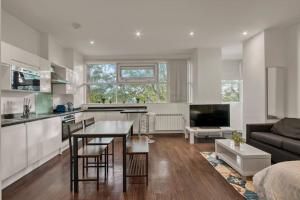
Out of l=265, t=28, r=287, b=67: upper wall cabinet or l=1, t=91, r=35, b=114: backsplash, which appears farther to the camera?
l=265, t=28, r=287, b=67: upper wall cabinet

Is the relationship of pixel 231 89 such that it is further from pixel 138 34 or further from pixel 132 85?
pixel 138 34

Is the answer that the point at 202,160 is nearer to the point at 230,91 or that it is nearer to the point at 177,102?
the point at 177,102

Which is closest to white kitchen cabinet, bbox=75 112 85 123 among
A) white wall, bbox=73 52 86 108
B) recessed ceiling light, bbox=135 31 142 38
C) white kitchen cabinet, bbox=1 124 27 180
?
white wall, bbox=73 52 86 108

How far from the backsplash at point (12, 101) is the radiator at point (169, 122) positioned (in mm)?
4011

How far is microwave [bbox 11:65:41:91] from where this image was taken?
11.5ft

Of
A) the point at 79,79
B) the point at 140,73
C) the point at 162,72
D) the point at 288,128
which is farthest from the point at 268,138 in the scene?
the point at 79,79

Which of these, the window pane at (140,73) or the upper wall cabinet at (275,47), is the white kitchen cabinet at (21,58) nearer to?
the window pane at (140,73)

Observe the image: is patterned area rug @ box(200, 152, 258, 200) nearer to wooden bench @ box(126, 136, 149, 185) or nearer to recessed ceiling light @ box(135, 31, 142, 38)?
wooden bench @ box(126, 136, 149, 185)

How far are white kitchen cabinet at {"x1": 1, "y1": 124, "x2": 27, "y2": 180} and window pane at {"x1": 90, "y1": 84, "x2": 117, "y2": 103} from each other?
4266mm

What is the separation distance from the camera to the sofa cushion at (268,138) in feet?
12.1

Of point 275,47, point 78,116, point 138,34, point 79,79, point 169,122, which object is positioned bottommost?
point 169,122

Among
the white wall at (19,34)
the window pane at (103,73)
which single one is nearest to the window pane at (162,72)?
the window pane at (103,73)

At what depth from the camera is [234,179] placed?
3.22 m

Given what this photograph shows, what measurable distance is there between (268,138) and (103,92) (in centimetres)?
534
